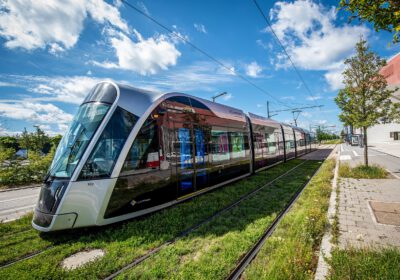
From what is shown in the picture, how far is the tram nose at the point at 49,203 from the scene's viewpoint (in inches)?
171

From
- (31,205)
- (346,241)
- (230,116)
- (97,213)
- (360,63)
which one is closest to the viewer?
(346,241)

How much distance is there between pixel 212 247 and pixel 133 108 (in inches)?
137

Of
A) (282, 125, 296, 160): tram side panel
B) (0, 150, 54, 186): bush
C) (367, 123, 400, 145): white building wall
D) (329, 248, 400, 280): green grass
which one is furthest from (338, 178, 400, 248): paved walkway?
(367, 123, 400, 145): white building wall

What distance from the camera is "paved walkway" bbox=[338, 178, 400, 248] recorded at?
386 centimetres

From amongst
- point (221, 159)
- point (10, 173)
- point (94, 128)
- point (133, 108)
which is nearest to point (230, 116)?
point (221, 159)

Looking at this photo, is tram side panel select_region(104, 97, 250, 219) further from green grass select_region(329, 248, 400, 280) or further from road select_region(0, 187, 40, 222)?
road select_region(0, 187, 40, 222)

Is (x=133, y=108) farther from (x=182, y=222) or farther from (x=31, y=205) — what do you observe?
(x=31, y=205)

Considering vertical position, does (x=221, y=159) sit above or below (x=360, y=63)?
below

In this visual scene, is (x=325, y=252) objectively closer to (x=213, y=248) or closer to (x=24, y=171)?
(x=213, y=248)

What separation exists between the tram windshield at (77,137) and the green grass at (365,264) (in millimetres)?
4835

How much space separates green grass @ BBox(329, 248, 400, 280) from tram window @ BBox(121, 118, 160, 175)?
4025 mm

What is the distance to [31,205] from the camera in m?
8.16

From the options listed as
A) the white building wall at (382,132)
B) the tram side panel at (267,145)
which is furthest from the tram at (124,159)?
the white building wall at (382,132)

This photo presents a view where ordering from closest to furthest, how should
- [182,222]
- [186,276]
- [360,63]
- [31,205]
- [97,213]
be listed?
[186,276] → [97,213] → [182,222] → [31,205] → [360,63]
